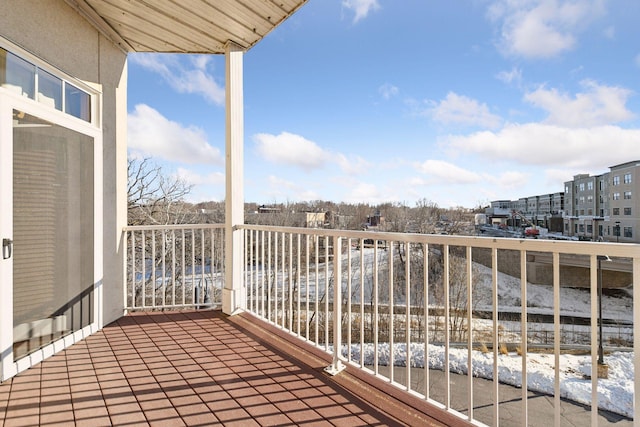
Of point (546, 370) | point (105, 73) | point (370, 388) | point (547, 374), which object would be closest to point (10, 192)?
point (105, 73)

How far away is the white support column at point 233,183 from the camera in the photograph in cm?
373

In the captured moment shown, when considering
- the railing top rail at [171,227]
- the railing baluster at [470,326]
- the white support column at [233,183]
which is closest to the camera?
the railing baluster at [470,326]

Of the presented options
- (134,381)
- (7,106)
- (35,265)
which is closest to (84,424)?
(134,381)

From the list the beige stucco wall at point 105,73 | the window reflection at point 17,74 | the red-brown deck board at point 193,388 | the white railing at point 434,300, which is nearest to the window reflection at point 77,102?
the beige stucco wall at point 105,73

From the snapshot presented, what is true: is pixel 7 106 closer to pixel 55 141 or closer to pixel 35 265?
pixel 55 141

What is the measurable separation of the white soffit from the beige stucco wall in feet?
0.58

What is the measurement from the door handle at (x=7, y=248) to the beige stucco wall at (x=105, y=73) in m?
1.07

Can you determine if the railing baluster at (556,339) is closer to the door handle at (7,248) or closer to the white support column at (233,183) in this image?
the white support column at (233,183)

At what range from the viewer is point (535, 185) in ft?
94.4

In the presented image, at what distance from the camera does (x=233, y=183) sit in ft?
12.3

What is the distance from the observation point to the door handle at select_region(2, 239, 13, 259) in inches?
88.7

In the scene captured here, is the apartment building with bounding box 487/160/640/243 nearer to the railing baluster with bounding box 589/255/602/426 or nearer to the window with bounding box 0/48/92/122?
the railing baluster with bounding box 589/255/602/426

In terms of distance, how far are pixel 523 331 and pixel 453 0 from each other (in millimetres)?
16091

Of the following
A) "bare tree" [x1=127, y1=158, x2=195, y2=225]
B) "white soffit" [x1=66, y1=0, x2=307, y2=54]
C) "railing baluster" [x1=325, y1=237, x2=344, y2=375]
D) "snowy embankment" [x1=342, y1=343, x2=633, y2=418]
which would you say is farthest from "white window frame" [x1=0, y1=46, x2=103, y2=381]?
"bare tree" [x1=127, y1=158, x2=195, y2=225]
